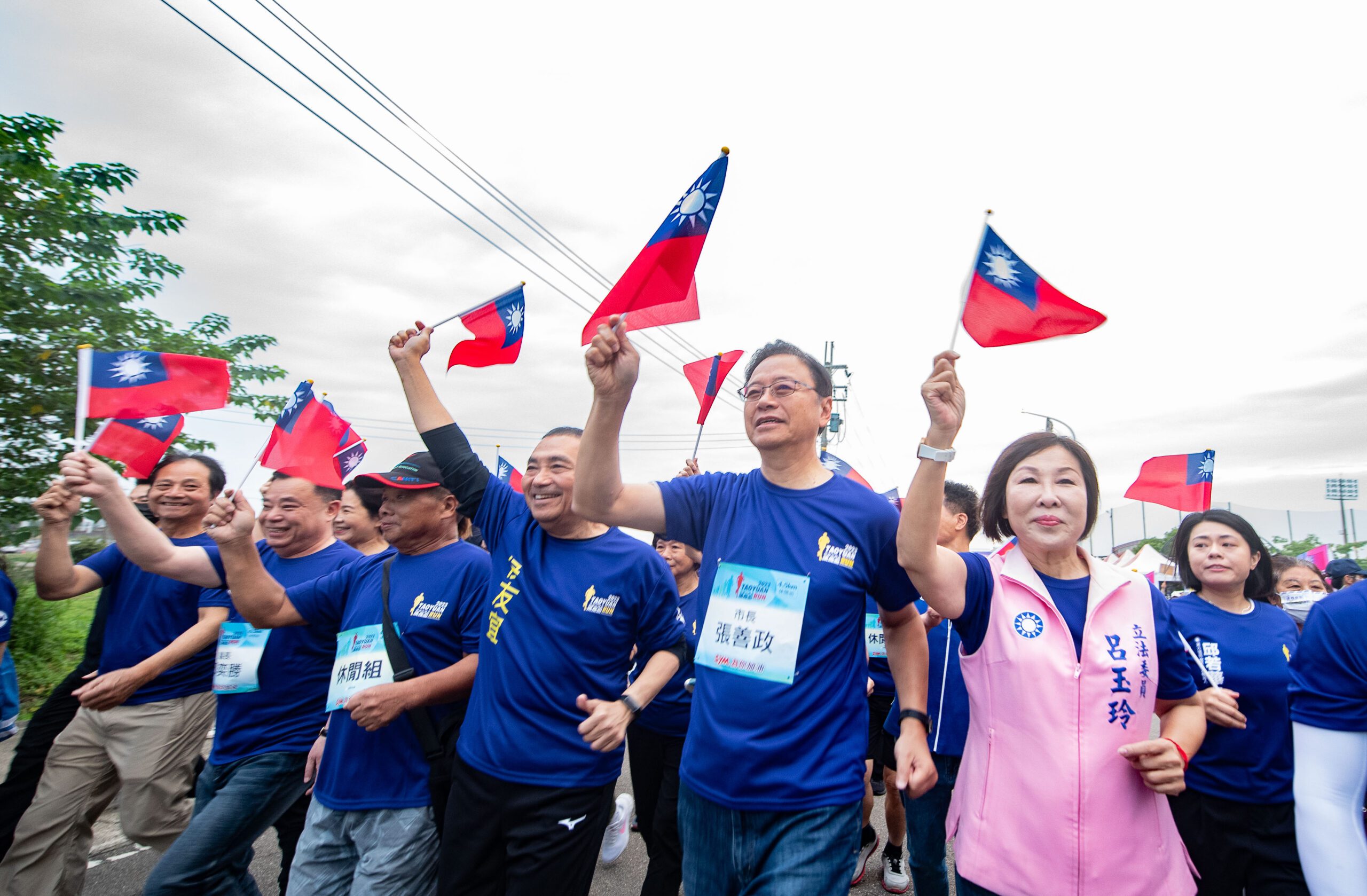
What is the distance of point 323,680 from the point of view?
3539mm

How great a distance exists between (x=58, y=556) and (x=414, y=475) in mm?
2211

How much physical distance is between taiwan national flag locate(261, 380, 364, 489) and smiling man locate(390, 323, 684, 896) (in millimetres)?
1162

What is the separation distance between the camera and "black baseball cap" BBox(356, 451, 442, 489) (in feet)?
10.9

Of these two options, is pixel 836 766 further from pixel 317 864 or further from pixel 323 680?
pixel 323 680

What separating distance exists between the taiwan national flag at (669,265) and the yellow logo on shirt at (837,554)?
35.6 inches

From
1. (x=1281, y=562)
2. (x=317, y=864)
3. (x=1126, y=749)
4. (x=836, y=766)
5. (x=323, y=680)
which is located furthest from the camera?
(x=1281, y=562)

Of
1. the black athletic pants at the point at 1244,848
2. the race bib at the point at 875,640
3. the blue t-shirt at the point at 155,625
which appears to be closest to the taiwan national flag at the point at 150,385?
the blue t-shirt at the point at 155,625

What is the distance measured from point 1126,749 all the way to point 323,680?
3237mm

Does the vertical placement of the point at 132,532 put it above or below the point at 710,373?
below

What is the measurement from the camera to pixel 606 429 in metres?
2.27

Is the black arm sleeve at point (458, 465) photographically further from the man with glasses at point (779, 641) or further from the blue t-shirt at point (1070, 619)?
the blue t-shirt at point (1070, 619)

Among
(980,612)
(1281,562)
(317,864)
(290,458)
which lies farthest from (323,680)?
(1281,562)

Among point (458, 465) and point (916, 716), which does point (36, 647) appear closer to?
point (458, 465)

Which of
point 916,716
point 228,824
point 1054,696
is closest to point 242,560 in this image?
point 228,824
